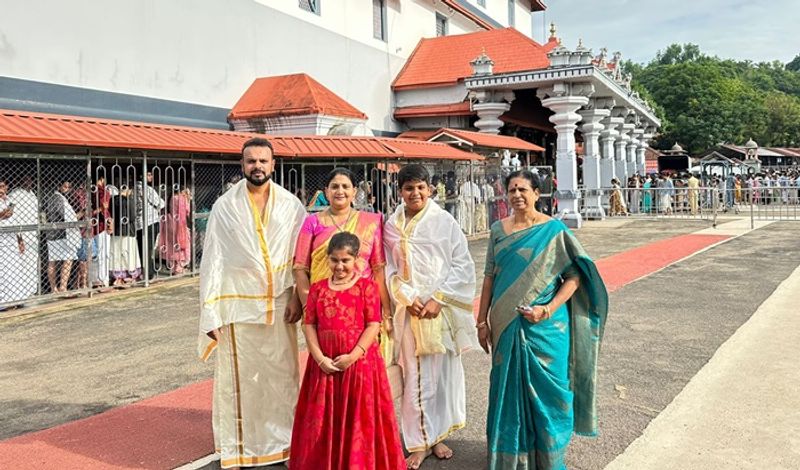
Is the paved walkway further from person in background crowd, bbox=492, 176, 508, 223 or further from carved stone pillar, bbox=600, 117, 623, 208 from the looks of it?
carved stone pillar, bbox=600, 117, 623, 208

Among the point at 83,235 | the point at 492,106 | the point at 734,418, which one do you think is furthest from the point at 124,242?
the point at 492,106

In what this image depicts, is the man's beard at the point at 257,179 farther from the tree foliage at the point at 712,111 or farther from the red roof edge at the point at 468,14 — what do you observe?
the tree foliage at the point at 712,111

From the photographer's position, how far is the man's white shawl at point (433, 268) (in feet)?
11.4

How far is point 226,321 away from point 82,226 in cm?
641

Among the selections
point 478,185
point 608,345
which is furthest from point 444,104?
point 608,345

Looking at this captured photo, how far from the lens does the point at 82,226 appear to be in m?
8.74

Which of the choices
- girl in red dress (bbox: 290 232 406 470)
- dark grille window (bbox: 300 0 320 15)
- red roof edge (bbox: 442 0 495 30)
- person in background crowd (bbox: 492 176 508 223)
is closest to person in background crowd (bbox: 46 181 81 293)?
girl in red dress (bbox: 290 232 406 470)

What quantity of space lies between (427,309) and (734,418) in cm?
209

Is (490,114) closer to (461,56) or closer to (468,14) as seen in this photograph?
(461,56)

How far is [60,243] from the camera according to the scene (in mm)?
8539

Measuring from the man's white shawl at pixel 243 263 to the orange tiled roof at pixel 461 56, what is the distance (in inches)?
667

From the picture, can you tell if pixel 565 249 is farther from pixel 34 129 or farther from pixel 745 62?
pixel 745 62

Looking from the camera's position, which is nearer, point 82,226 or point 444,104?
point 82,226

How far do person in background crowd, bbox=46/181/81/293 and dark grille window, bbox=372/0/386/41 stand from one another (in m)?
13.2
